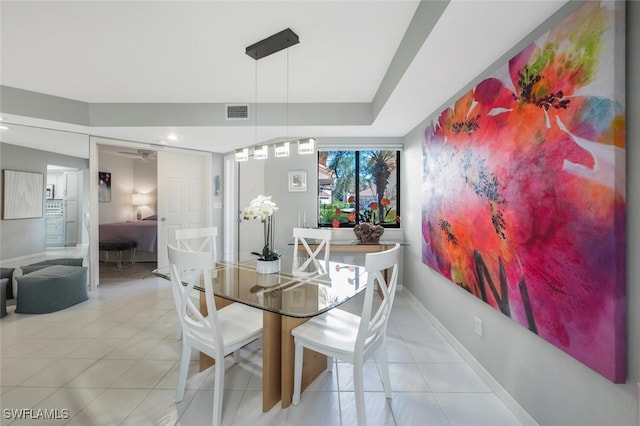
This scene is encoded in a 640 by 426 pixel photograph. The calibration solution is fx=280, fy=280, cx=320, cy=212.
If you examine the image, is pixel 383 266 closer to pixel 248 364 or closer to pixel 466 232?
pixel 466 232

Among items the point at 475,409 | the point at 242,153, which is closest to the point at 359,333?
the point at 475,409

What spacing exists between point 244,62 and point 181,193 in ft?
10.5

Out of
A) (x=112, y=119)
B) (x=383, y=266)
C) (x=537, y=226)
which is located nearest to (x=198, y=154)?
(x=112, y=119)

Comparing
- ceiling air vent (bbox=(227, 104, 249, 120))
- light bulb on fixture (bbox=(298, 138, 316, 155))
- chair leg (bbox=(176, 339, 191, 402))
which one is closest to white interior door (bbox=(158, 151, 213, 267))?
ceiling air vent (bbox=(227, 104, 249, 120))

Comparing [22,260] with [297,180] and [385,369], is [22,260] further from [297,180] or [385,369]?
[385,369]

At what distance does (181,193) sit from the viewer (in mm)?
4879

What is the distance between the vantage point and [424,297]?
312 centimetres

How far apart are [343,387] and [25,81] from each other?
4.06 metres

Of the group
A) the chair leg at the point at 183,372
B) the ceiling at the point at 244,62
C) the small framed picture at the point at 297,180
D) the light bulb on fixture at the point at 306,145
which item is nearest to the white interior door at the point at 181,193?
the ceiling at the point at 244,62

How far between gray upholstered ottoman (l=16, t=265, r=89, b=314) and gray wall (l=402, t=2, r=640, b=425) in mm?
4135

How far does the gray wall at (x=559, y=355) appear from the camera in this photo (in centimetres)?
103

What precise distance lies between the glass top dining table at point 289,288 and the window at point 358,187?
1807mm

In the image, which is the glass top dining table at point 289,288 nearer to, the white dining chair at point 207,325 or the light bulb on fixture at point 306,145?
the white dining chair at point 207,325

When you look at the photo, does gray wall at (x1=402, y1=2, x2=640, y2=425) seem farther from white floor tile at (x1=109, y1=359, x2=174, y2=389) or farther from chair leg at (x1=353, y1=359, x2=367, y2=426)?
white floor tile at (x1=109, y1=359, x2=174, y2=389)
